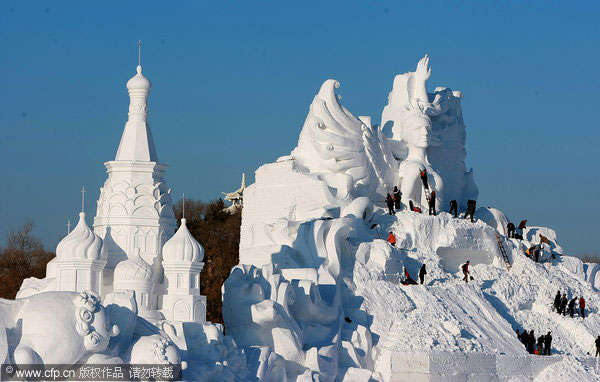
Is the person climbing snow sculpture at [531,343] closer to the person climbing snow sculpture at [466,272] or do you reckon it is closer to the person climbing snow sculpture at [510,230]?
Answer: the person climbing snow sculpture at [466,272]

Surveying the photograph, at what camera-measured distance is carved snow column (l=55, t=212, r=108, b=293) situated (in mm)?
25875

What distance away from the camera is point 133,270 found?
2625 centimetres

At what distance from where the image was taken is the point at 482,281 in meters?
35.4

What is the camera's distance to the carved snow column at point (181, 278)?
2638cm

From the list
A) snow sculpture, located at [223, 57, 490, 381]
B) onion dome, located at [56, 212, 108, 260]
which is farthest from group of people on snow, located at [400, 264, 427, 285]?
onion dome, located at [56, 212, 108, 260]

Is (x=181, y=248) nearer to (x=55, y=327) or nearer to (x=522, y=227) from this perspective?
(x=55, y=327)

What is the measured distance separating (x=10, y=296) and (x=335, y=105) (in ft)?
40.9

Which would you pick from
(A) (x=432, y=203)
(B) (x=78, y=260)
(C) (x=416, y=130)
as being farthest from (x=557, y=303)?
(B) (x=78, y=260)

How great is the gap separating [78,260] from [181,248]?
2042 millimetres

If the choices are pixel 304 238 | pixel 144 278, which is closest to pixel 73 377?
pixel 144 278

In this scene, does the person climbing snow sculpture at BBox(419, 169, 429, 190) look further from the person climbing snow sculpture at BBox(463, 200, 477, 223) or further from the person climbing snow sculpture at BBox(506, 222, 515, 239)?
the person climbing snow sculpture at BBox(506, 222, 515, 239)

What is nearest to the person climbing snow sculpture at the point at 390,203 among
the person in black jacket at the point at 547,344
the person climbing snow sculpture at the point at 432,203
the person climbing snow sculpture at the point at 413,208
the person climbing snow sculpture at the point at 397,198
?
the person climbing snow sculpture at the point at 397,198

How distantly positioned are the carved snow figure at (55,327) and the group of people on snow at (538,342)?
46.7ft

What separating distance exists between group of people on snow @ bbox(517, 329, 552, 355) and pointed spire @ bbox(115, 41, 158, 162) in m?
10.7
